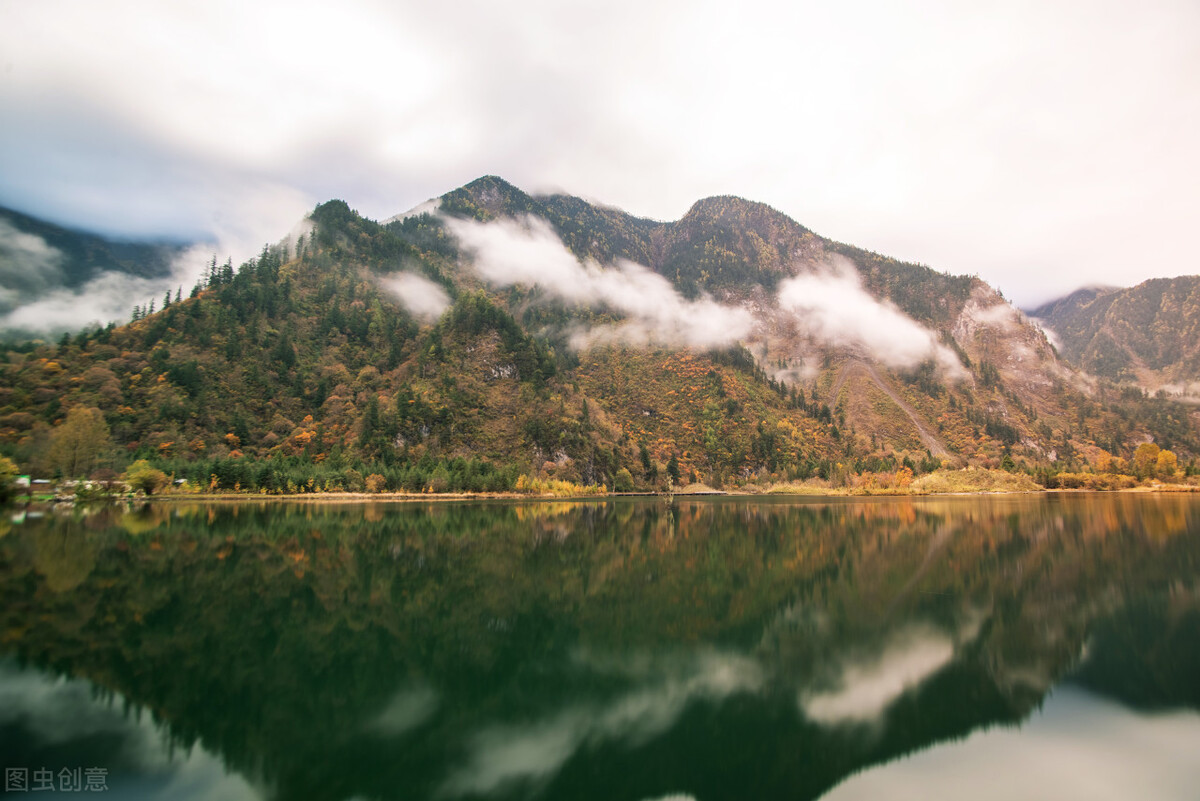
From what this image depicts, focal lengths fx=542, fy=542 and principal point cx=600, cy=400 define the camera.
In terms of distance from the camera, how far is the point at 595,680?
554 inches

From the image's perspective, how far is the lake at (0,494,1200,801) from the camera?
984 centimetres

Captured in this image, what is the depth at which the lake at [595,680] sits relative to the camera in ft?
32.3

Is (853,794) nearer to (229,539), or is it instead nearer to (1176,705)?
(1176,705)
